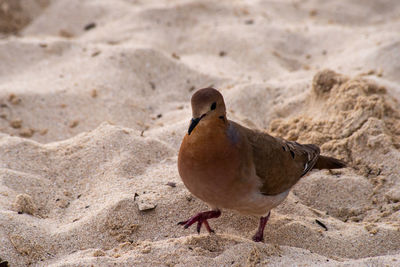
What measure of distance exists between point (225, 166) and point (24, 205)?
1.28 m

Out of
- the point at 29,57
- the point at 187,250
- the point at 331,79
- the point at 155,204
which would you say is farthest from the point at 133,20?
the point at 187,250

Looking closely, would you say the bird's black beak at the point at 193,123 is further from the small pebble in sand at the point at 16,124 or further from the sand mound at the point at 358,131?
the small pebble in sand at the point at 16,124

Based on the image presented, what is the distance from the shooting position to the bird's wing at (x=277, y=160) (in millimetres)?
2898

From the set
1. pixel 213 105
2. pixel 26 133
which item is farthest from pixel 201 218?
pixel 26 133

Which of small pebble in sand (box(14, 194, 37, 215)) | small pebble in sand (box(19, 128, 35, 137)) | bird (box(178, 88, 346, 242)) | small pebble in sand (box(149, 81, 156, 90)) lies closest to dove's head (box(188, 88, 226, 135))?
bird (box(178, 88, 346, 242))

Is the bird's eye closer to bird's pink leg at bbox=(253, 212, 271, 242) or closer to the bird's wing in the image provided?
the bird's wing

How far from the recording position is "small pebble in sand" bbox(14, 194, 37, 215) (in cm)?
301

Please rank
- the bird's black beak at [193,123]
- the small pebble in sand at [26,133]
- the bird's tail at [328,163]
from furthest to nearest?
1. the small pebble in sand at [26,133]
2. the bird's tail at [328,163]
3. the bird's black beak at [193,123]

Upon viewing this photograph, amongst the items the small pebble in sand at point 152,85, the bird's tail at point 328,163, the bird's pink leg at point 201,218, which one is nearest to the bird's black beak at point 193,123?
the bird's pink leg at point 201,218

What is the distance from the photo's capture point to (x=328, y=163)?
3404mm

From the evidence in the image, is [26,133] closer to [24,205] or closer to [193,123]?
[24,205]

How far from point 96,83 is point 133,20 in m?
1.73

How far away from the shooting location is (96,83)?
15.6 ft

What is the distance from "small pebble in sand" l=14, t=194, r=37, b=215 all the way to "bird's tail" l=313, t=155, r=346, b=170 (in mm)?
1870
